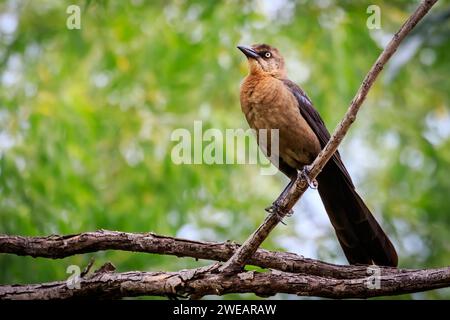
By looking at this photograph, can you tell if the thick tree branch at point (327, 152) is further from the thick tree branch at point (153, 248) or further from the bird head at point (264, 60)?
the bird head at point (264, 60)

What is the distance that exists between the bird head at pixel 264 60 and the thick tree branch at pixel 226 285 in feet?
7.95

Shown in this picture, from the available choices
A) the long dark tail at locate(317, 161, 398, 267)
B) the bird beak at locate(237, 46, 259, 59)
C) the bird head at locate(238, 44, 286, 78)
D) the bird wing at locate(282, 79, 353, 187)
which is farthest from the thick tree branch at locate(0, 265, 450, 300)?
the bird beak at locate(237, 46, 259, 59)

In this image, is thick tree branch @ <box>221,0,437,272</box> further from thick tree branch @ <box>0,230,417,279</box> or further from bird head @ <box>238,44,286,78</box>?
bird head @ <box>238,44,286,78</box>

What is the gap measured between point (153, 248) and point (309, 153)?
1.91m

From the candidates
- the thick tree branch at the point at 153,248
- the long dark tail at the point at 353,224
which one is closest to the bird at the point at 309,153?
the long dark tail at the point at 353,224

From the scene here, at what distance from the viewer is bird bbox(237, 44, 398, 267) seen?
17.7 ft

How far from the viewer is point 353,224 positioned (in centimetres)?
549

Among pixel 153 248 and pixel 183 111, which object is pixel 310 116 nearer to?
pixel 153 248

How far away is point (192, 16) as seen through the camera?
33.4ft

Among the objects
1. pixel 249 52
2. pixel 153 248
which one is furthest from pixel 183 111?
pixel 153 248

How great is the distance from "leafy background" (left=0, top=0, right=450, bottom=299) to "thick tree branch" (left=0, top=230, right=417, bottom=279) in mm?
2669
